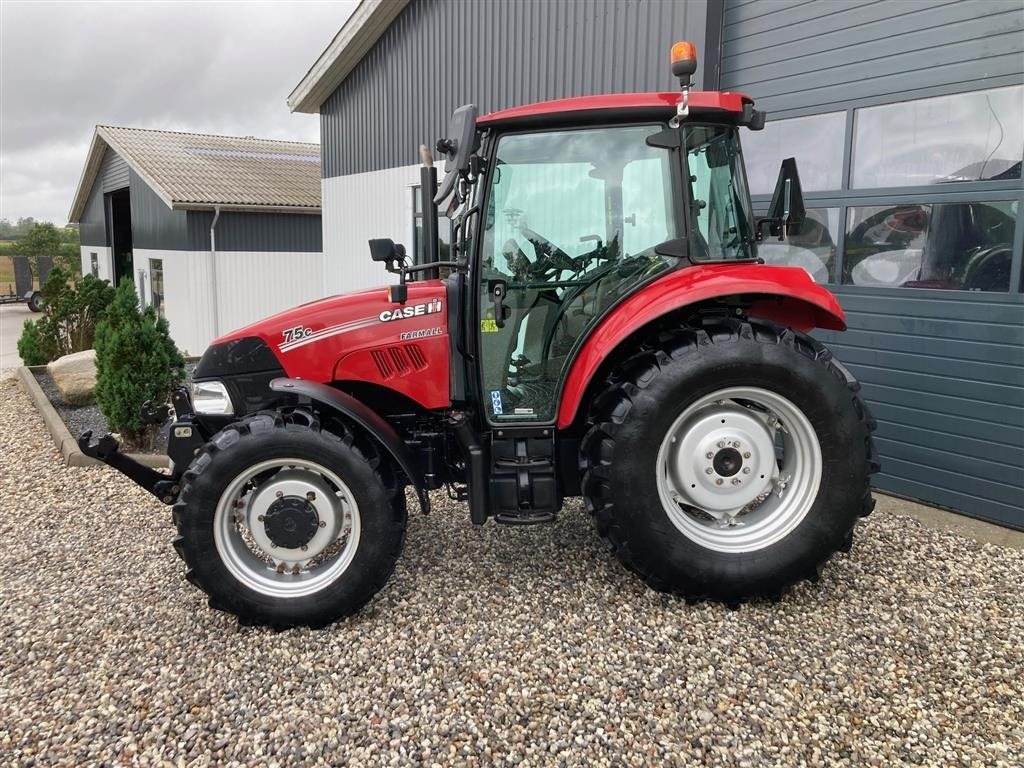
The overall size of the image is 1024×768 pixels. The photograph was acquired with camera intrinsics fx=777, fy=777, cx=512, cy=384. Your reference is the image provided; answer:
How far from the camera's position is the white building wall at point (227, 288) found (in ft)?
49.3

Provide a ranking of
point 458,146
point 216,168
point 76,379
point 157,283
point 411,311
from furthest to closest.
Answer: point 157,283
point 216,168
point 76,379
point 411,311
point 458,146

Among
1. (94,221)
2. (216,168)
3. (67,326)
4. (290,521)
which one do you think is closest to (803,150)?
(290,521)

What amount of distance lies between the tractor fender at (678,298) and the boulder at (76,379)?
7231 millimetres

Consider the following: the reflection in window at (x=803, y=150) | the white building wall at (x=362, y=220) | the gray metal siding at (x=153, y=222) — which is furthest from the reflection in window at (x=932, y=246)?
the gray metal siding at (x=153, y=222)

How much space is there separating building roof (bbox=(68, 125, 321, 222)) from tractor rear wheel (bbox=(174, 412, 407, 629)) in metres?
12.5

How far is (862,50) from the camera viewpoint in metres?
5.34

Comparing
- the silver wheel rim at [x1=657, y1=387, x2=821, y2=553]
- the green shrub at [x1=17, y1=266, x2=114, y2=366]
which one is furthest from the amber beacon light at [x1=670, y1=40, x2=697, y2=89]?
the green shrub at [x1=17, y1=266, x2=114, y2=366]

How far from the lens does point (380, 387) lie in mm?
3873

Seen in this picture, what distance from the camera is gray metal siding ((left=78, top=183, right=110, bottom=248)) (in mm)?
22000

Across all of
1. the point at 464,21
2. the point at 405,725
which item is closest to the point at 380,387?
the point at 405,725

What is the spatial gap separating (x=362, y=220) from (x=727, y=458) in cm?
924

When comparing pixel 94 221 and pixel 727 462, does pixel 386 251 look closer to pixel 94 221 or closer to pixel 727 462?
pixel 727 462

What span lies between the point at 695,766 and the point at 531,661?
2.69 feet

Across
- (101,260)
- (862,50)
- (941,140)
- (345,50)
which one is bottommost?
(101,260)
